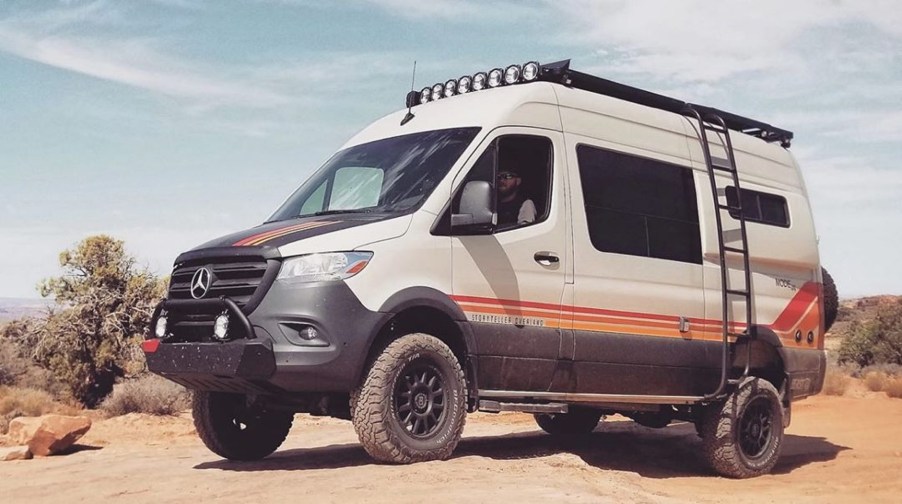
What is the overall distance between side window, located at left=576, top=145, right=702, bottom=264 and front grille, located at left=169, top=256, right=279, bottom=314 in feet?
9.53

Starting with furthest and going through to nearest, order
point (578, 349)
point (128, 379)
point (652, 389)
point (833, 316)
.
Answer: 1. point (128, 379)
2. point (833, 316)
3. point (652, 389)
4. point (578, 349)

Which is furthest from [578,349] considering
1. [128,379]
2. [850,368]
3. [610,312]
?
[850,368]

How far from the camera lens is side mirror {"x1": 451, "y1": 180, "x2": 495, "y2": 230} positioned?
7664 millimetres

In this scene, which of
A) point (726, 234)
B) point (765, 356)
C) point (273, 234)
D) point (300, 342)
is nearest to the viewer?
point (300, 342)

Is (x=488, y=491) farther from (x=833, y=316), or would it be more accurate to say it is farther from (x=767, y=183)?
(x=833, y=316)

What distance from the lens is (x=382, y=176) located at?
8492 mm

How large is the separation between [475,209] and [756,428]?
4631 millimetres

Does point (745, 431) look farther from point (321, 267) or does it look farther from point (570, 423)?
point (321, 267)

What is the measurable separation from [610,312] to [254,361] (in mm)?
3238

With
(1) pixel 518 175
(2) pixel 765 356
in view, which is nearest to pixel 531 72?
(1) pixel 518 175

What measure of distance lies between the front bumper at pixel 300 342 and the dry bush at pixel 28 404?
13.0 metres

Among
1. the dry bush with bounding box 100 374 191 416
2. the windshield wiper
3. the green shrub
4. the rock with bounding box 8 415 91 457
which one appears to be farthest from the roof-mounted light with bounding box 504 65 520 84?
the green shrub

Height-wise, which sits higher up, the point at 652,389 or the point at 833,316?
the point at 833,316

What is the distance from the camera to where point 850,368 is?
28.0m
